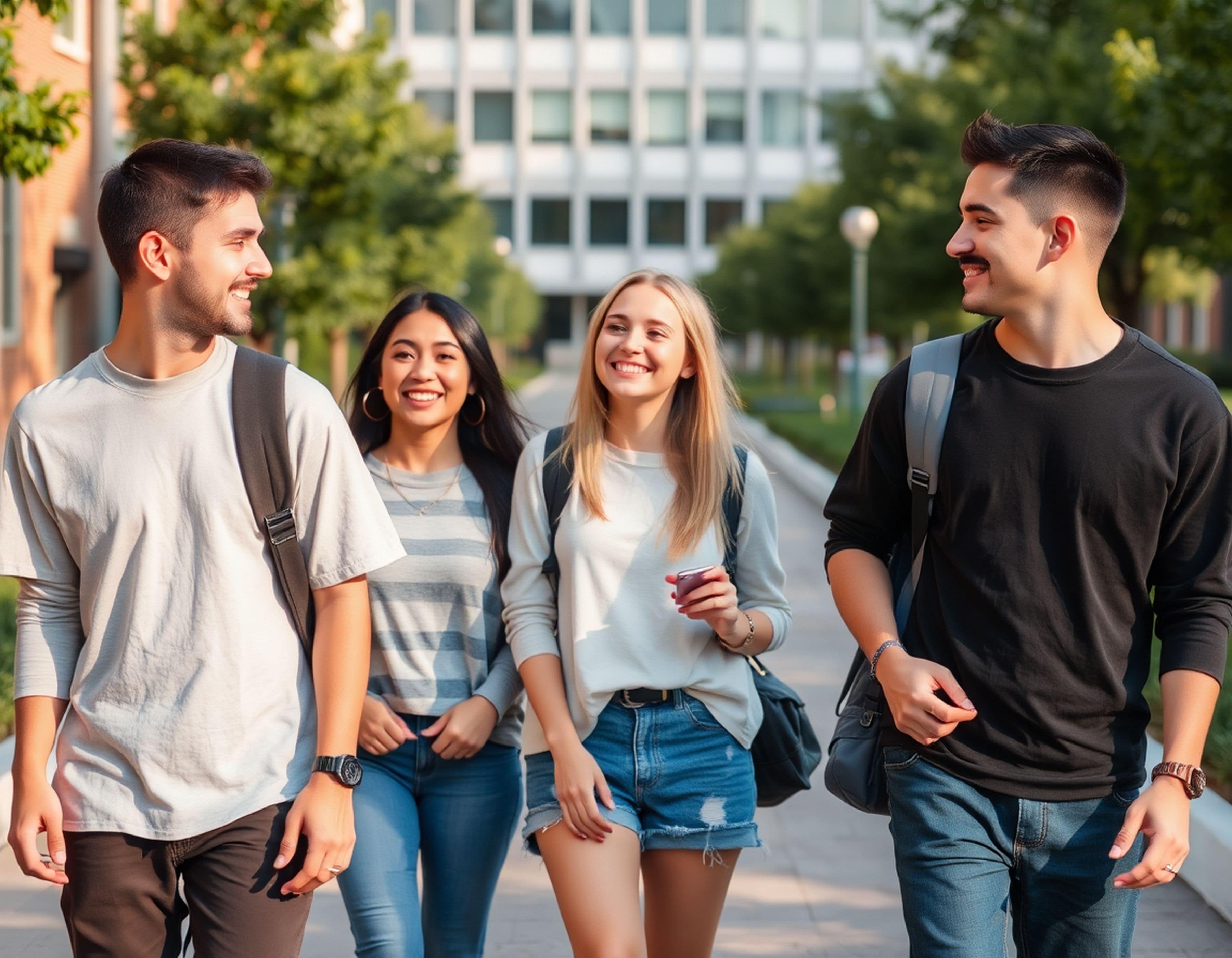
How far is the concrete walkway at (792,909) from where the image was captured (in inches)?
181

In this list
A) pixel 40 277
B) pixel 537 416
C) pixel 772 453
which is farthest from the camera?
pixel 537 416

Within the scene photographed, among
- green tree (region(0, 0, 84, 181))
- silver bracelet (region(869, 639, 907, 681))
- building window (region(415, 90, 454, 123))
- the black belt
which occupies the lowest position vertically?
the black belt

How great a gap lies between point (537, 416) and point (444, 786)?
27479 millimetres

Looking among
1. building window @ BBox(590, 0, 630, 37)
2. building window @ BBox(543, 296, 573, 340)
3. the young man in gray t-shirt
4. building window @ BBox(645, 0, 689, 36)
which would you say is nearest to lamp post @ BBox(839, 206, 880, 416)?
the young man in gray t-shirt

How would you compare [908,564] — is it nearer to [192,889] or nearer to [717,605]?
[717,605]

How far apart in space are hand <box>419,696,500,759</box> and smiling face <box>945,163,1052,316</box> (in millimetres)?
1360

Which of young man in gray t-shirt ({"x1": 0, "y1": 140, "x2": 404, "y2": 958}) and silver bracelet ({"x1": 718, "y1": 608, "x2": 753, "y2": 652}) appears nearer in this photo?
young man in gray t-shirt ({"x1": 0, "y1": 140, "x2": 404, "y2": 958})

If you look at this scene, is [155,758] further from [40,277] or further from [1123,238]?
[1123,238]

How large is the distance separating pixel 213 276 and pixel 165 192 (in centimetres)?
16

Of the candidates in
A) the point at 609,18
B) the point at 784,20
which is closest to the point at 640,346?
the point at 609,18

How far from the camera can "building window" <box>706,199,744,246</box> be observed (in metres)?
70.6

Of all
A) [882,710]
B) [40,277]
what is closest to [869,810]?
[882,710]

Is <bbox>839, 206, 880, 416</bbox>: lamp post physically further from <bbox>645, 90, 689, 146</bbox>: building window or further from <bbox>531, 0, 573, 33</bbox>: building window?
<bbox>531, 0, 573, 33</bbox>: building window

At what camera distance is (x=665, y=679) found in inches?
125
